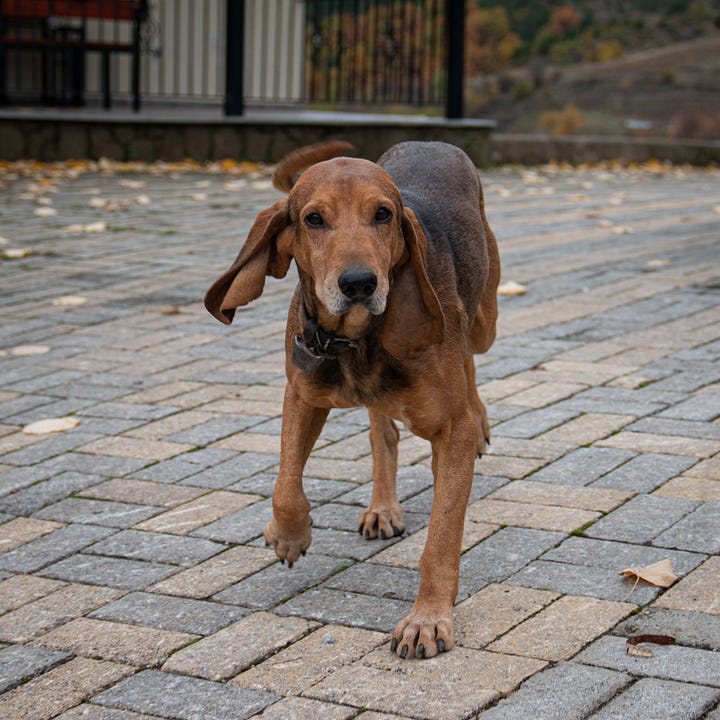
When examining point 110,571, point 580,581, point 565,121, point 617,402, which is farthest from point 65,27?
point 580,581

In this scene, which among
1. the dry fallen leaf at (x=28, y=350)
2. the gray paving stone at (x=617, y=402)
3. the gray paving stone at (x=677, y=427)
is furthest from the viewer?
the dry fallen leaf at (x=28, y=350)

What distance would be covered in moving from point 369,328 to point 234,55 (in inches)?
436

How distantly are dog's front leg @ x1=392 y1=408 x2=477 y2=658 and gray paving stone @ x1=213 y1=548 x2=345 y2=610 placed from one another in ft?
1.37

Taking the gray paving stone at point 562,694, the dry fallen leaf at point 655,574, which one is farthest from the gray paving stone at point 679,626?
the gray paving stone at point 562,694

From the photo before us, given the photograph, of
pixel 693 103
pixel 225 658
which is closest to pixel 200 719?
pixel 225 658

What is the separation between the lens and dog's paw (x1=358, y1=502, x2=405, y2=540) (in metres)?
3.67

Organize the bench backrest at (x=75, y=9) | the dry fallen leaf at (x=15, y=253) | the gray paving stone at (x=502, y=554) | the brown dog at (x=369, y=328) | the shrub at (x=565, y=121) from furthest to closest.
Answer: the shrub at (x=565, y=121), the bench backrest at (x=75, y=9), the dry fallen leaf at (x=15, y=253), the gray paving stone at (x=502, y=554), the brown dog at (x=369, y=328)

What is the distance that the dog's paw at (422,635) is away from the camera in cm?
286

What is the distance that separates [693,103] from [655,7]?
840 cm

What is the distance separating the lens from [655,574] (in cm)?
325

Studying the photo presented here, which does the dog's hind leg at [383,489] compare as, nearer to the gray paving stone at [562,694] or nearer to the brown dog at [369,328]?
the brown dog at [369,328]

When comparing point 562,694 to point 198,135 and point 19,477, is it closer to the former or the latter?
point 19,477

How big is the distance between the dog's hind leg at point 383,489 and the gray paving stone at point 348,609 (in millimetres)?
424

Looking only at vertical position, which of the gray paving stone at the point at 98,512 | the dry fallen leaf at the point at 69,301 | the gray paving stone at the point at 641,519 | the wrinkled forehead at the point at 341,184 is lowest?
the gray paving stone at the point at 98,512
